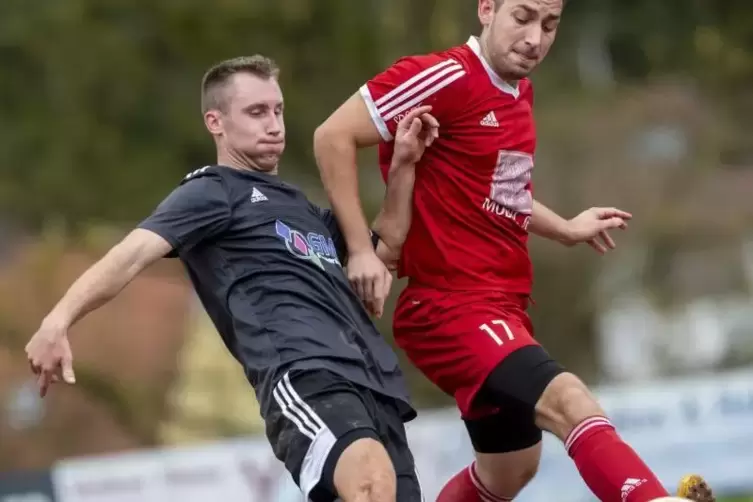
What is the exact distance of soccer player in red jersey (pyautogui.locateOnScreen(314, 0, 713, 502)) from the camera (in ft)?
14.8

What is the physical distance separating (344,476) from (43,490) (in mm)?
5969

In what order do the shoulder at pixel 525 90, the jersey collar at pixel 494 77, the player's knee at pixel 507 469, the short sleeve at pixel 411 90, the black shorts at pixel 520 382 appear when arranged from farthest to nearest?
the player's knee at pixel 507 469
the shoulder at pixel 525 90
the jersey collar at pixel 494 77
the short sleeve at pixel 411 90
the black shorts at pixel 520 382

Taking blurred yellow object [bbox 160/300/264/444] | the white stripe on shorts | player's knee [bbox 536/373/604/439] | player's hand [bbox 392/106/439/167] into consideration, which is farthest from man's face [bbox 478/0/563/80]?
blurred yellow object [bbox 160/300/264/444]

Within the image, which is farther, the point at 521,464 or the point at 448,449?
the point at 448,449

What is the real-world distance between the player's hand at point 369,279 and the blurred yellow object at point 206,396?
9.08m

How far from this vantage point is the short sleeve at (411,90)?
4535 millimetres

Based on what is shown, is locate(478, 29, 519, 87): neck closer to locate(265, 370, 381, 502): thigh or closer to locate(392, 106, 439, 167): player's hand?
locate(392, 106, 439, 167): player's hand

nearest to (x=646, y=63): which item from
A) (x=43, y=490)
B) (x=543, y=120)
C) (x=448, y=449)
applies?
(x=543, y=120)

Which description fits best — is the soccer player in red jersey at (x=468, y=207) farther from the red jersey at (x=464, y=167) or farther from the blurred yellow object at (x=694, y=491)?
the blurred yellow object at (x=694, y=491)

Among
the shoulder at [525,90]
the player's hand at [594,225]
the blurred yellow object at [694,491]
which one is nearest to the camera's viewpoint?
the blurred yellow object at [694,491]

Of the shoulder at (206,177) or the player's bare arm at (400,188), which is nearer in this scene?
the shoulder at (206,177)

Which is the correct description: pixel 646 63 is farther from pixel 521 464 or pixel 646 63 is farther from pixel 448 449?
pixel 521 464

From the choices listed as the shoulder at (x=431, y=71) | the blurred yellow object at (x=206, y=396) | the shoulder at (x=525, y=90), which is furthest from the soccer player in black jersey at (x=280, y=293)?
the blurred yellow object at (x=206, y=396)

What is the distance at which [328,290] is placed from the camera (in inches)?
170
